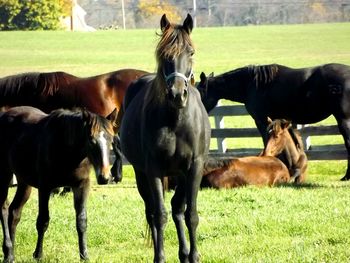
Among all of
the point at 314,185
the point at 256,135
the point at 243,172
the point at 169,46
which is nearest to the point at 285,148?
the point at 314,185

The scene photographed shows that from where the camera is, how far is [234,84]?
15938 mm

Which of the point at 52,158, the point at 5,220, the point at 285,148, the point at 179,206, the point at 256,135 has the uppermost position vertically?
the point at 52,158

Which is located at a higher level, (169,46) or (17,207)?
(169,46)

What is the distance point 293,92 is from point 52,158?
7435 mm

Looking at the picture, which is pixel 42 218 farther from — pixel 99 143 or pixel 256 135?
pixel 256 135

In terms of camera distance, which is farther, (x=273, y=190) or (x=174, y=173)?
(x=273, y=190)

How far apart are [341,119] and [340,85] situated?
562 mm

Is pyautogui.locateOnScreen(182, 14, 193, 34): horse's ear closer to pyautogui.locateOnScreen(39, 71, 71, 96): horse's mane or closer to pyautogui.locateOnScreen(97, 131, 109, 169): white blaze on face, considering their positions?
pyautogui.locateOnScreen(97, 131, 109, 169): white blaze on face

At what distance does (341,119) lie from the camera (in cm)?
1387

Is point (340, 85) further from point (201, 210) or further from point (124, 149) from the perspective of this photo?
point (124, 149)

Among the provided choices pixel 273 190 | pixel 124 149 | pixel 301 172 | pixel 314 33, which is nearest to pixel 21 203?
pixel 124 149

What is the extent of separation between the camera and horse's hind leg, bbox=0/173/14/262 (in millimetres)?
8438

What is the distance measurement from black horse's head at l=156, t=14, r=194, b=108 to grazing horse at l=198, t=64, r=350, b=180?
6.80 m

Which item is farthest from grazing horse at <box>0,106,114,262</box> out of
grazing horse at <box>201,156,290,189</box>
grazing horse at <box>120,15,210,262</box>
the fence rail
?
the fence rail
